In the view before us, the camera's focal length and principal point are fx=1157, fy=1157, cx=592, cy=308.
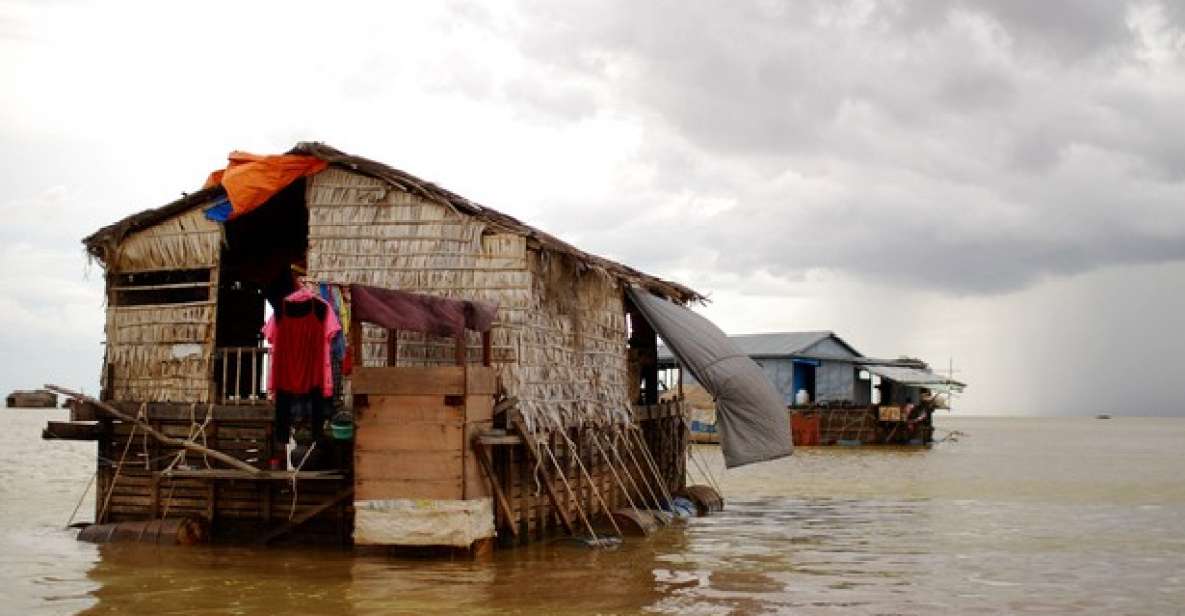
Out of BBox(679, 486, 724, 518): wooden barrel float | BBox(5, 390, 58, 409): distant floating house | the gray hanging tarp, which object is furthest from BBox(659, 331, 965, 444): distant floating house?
BBox(5, 390, 58, 409): distant floating house

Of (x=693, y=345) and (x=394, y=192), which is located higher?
(x=394, y=192)

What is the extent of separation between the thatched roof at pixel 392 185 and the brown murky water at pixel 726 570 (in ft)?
12.0

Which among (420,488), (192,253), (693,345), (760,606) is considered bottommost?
(760,606)

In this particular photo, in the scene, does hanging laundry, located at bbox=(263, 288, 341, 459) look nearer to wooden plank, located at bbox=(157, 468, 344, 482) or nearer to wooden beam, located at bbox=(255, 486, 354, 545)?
wooden plank, located at bbox=(157, 468, 344, 482)

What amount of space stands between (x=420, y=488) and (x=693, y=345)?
5.90 m

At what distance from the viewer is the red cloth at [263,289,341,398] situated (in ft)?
43.4

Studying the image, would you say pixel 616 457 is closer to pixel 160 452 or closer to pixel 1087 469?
pixel 160 452

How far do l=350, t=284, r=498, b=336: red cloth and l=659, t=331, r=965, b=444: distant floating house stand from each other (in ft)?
89.7

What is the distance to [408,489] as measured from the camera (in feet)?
40.5

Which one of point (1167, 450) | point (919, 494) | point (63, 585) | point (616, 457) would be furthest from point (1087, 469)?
point (63, 585)

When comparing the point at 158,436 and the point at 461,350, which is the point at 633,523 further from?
the point at 158,436

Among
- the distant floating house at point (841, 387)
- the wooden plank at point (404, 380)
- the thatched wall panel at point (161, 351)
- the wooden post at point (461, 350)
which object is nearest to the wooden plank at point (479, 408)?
the wooden plank at point (404, 380)

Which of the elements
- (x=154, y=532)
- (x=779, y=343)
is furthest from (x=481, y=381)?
(x=779, y=343)

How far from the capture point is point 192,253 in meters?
14.8
